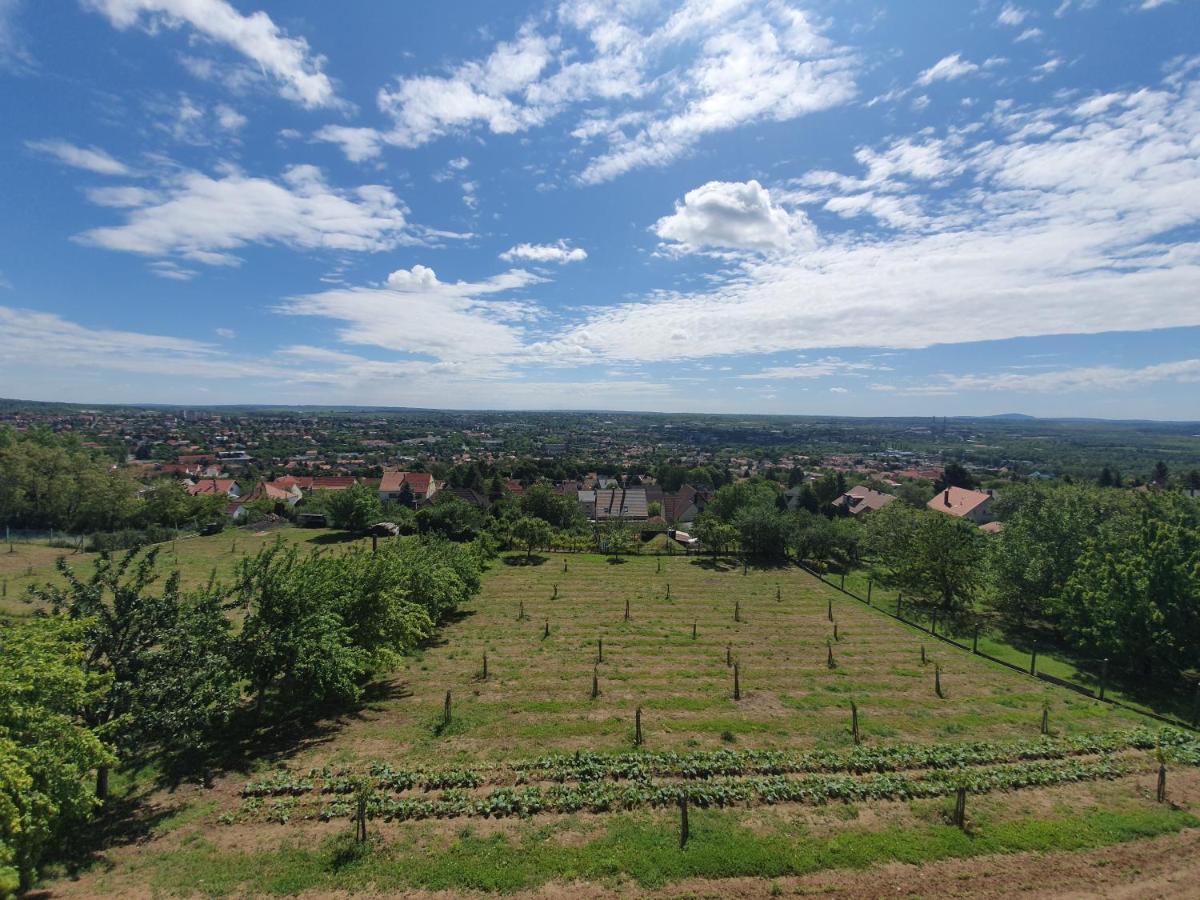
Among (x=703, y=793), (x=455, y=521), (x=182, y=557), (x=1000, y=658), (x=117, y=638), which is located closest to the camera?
(x=117, y=638)

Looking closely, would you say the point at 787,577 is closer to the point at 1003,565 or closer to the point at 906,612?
the point at 906,612

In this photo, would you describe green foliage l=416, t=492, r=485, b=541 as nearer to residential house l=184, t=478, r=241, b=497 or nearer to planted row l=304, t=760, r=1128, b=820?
planted row l=304, t=760, r=1128, b=820

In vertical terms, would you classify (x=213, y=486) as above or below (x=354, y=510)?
below

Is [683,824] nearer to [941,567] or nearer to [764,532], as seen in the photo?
[941,567]

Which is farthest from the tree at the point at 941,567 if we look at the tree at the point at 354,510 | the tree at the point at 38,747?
the tree at the point at 354,510

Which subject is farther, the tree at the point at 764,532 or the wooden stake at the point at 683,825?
the tree at the point at 764,532

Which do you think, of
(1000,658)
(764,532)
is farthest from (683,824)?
(764,532)

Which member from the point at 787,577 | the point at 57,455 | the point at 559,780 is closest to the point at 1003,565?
the point at 787,577

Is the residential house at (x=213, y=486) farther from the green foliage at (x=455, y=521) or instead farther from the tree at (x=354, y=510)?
the green foliage at (x=455, y=521)
